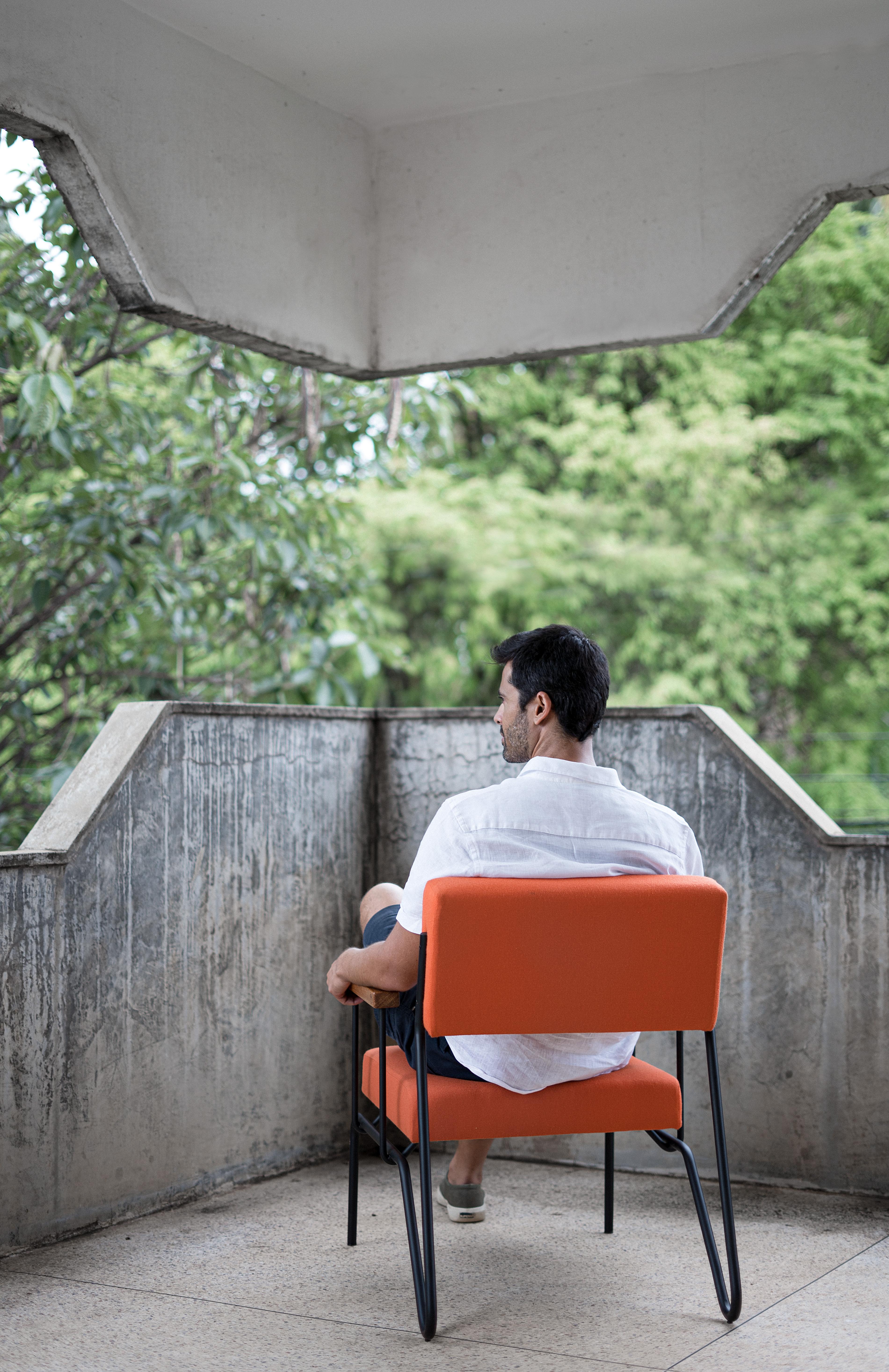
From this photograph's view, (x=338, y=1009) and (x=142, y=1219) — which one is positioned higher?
(x=338, y=1009)

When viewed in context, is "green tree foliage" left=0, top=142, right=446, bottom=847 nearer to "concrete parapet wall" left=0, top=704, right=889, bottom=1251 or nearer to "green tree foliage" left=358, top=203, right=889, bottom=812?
"concrete parapet wall" left=0, top=704, right=889, bottom=1251

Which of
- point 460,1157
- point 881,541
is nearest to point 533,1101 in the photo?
point 460,1157

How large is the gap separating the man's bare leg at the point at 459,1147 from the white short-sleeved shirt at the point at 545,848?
0.52m

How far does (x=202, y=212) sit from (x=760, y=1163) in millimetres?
2918

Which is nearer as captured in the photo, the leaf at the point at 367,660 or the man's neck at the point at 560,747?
the man's neck at the point at 560,747

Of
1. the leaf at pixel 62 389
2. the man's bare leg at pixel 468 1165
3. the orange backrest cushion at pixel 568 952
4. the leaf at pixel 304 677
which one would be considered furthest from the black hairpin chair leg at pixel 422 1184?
the leaf at pixel 304 677

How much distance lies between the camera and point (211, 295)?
3.32 metres

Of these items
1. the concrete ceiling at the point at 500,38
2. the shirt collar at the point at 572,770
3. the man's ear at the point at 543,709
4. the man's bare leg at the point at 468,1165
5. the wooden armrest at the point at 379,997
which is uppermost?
the concrete ceiling at the point at 500,38

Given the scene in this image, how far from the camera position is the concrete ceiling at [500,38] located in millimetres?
3119

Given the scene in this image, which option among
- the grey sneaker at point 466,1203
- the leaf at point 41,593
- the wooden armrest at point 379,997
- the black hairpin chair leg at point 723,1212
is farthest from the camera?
the leaf at point 41,593

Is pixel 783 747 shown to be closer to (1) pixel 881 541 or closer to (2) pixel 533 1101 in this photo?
(1) pixel 881 541

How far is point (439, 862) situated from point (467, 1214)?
119cm

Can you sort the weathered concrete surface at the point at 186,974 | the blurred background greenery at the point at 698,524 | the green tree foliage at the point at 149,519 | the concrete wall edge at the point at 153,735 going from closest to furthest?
the weathered concrete surface at the point at 186,974
the concrete wall edge at the point at 153,735
the green tree foliage at the point at 149,519
the blurred background greenery at the point at 698,524

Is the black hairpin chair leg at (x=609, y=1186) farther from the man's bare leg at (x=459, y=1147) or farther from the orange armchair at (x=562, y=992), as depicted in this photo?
the orange armchair at (x=562, y=992)
